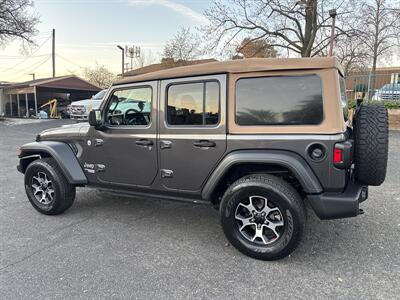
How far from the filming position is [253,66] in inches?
121

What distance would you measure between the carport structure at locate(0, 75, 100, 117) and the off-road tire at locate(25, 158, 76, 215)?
22.9 m

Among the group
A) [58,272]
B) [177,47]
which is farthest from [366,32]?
[58,272]

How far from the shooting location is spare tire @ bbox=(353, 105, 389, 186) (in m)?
2.98

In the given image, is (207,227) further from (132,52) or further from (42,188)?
(132,52)

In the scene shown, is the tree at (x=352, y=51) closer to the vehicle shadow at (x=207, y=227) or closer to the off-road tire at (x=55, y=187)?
the vehicle shadow at (x=207, y=227)

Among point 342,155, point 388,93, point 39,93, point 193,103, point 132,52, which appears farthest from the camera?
point 132,52

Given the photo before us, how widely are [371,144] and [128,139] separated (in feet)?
8.53

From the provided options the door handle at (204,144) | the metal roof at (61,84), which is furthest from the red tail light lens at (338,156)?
the metal roof at (61,84)

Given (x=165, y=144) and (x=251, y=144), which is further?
(x=165, y=144)

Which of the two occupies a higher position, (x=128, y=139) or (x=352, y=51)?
(x=352, y=51)

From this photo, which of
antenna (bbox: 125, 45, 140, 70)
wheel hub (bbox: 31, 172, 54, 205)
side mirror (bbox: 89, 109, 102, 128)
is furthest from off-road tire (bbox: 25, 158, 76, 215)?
antenna (bbox: 125, 45, 140, 70)

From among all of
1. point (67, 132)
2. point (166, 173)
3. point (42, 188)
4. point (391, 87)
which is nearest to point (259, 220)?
point (166, 173)

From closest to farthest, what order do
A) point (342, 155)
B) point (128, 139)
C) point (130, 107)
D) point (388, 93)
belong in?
point (342, 155) < point (128, 139) < point (130, 107) < point (388, 93)

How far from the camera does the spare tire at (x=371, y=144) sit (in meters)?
2.98
